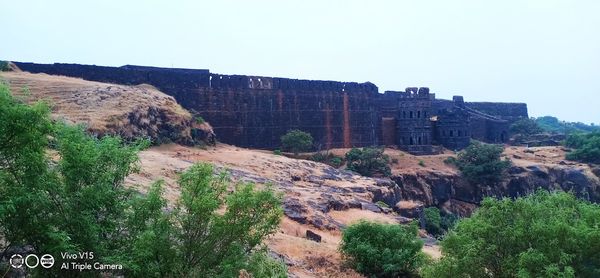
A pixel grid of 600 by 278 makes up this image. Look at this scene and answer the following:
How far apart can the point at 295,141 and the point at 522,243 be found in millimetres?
24155

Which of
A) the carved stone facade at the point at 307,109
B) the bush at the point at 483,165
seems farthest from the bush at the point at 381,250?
the bush at the point at 483,165

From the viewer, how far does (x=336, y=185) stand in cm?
2741

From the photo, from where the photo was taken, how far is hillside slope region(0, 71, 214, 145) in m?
22.6

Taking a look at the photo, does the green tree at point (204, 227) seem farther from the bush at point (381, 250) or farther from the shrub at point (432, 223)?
the shrub at point (432, 223)

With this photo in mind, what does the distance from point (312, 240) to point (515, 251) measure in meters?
6.79

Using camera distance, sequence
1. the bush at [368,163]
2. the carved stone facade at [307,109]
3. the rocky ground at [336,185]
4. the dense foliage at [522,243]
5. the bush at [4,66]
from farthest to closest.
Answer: the bush at [368,163], the carved stone facade at [307,109], the bush at [4,66], the rocky ground at [336,185], the dense foliage at [522,243]

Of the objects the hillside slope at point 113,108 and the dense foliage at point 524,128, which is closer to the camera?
the hillside slope at point 113,108

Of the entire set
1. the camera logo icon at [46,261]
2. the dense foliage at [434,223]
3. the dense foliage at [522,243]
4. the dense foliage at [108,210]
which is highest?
the dense foliage at [108,210]

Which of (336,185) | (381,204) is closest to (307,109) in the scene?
(336,185)

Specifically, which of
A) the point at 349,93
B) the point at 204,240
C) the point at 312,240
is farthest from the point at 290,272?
the point at 349,93

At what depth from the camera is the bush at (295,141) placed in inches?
1425

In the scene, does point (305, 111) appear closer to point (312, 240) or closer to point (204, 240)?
point (312, 240)

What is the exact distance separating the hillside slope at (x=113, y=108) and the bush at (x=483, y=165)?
2046cm

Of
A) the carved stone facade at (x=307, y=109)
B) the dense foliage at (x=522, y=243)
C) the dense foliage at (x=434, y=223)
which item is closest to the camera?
the dense foliage at (x=522, y=243)
